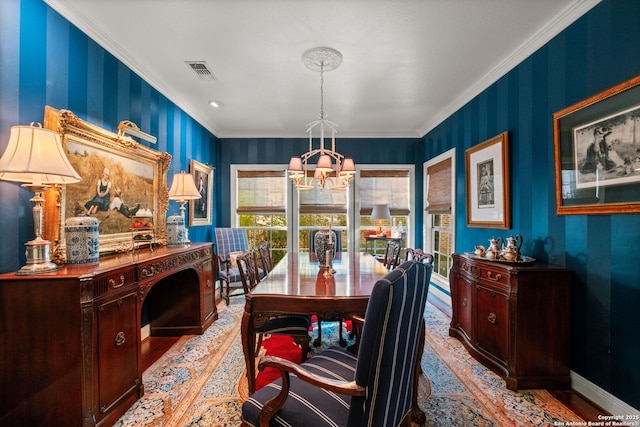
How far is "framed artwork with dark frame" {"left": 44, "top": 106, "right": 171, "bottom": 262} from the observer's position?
195cm

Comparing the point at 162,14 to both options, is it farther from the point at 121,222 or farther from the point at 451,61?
the point at 451,61

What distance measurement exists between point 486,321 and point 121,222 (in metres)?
3.38

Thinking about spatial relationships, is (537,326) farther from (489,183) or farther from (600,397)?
(489,183)

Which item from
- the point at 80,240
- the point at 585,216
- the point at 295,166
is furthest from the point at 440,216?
the point at 80,240

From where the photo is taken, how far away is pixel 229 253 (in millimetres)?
4484

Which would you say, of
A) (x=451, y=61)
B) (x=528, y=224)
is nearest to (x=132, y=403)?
(x=528, y=224)

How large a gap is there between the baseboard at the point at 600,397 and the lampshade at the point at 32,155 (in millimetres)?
3592

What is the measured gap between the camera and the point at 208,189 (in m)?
4.75

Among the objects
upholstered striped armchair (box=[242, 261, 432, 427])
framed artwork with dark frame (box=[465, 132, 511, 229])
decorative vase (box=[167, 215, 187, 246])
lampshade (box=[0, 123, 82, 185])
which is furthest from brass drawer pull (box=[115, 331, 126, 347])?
framed artwork with dark frame (box=[465, 132, 511, 229])

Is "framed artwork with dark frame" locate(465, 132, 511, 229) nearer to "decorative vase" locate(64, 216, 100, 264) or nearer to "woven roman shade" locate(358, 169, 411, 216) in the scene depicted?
"woven roman shade" locate(358, 169, 411, 216)

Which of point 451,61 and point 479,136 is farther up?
point 451,61

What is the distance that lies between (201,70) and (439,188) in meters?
3.66

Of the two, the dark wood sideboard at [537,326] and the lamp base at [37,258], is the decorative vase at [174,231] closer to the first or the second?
the lamp base at [37,258]

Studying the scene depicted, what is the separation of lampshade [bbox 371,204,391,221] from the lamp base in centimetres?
421
